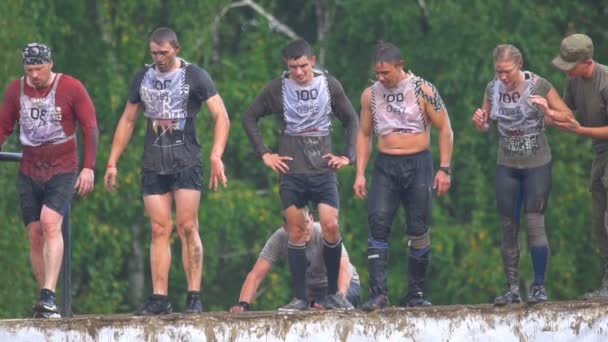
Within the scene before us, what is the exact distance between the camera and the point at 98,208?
26859 mm

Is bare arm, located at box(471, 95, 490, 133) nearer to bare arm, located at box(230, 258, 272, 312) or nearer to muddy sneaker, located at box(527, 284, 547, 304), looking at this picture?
muddy sneaker, located at box(527, 284, 547, 304)

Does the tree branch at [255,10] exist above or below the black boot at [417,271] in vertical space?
above

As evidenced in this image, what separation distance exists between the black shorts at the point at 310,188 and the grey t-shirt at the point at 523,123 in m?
1.20

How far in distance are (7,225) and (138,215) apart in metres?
2.52

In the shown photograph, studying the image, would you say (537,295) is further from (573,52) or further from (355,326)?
(573,52)

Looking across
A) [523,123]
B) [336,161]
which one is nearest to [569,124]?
[523,123]

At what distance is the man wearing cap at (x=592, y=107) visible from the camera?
14.7 m

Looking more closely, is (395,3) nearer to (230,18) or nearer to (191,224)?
(230,18)

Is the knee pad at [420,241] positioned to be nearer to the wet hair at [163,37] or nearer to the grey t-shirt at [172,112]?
the grey t-shirt at [172,112]

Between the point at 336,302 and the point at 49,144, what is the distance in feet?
7.34

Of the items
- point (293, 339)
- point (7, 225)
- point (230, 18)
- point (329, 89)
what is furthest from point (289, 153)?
point (230, 18)

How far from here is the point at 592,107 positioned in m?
14.9

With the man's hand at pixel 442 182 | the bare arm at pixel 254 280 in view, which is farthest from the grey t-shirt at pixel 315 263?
the man's hand at pixel 442 182

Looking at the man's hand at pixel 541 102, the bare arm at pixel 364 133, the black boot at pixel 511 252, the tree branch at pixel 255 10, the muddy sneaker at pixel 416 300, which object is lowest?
the muddy sneaker at pixel 416 300
